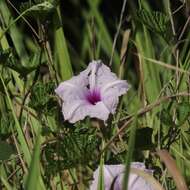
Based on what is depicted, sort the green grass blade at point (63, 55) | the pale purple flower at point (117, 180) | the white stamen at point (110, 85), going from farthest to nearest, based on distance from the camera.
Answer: the green grass blade at point (63, 55) → the white stamen at point (110, 85) → the pale purple flower at point (117, 180)

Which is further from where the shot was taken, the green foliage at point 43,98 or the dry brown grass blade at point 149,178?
the green foliage at point 43,98

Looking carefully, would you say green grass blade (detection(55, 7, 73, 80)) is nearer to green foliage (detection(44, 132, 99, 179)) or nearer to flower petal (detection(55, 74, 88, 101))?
flower petal (detection(55, 74, 88, 101))

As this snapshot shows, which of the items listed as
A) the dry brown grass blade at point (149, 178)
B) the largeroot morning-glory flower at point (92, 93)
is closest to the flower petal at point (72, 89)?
the largeroot morning-glory flower at point (92, 93)

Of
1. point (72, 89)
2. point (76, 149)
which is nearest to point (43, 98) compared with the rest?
point (72, 89)

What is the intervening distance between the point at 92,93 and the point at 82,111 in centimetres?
8

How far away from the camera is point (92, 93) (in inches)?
46.2

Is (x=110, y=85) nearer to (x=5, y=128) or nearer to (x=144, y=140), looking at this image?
(x=144, y=140)

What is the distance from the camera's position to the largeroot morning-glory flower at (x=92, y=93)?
1093 millimetres

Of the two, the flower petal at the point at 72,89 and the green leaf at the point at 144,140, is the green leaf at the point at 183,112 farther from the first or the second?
the flower petal at the point at 72,89

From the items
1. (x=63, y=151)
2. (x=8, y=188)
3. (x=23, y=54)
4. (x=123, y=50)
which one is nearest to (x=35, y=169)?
(x=63, y=151)

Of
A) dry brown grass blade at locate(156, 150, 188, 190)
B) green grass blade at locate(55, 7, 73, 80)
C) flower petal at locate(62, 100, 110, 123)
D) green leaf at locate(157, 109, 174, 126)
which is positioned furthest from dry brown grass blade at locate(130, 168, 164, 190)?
green grass blade at locate(55, 7, 73, 80)

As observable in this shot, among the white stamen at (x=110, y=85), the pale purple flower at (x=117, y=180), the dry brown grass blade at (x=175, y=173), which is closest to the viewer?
the dry brown grass blade at (x=175, y=173)

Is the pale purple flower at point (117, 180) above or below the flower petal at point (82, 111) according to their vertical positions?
below

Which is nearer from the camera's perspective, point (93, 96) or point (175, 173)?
point (175, 173)
